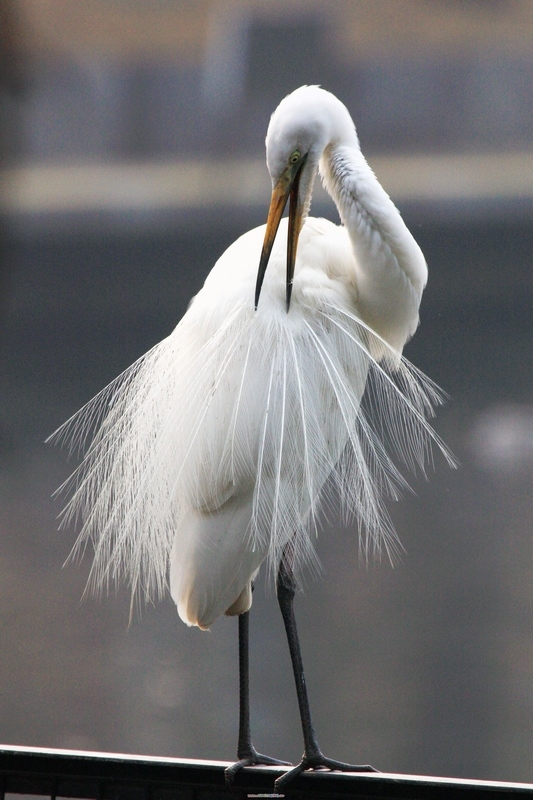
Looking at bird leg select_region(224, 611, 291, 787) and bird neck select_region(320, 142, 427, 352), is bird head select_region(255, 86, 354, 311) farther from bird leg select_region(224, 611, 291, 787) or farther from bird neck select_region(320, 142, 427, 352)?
bird leg select_region(224, 611, 291, 787)

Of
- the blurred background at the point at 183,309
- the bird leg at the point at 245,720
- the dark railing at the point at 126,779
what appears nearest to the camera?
the dark railing at the point at 126,779

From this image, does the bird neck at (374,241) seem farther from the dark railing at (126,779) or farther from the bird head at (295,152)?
the dark railing at (126,779)

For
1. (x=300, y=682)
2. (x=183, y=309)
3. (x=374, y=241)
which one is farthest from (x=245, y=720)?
(x=183, y=309)

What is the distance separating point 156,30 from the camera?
177 centimetres

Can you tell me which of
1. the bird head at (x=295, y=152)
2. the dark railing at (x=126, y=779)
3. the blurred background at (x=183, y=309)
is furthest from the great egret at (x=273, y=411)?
the blurred background at (x=183, y=309)

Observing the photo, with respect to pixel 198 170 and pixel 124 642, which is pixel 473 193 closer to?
pixel 198 170

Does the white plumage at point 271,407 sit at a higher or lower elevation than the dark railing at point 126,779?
higher

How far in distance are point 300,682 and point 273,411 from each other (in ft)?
1.05

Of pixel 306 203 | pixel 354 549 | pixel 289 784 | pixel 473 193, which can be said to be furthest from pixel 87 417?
pixel 473 193

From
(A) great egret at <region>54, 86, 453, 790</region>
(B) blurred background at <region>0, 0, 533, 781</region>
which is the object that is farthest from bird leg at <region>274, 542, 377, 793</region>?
(B) blurred background at <region>0, 0, 533, 781</region>

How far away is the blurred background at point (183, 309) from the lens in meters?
1.66

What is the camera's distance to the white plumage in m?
0.82

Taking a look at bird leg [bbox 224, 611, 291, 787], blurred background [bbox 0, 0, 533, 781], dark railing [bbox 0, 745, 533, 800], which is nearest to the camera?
dark railing [bbox 0, 745, 533, 800]

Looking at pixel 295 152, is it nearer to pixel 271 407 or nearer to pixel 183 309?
pixel 271 407
